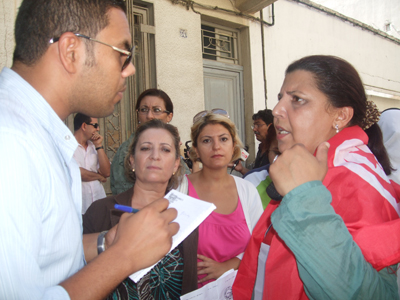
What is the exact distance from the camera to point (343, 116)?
148 cm

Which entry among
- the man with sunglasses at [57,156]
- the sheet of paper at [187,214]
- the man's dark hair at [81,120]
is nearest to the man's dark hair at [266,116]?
the man's dark hair at [81,120]

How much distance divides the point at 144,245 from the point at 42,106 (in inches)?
23.1

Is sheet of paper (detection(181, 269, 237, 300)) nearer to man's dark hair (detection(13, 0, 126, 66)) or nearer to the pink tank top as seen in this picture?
the pink tank top

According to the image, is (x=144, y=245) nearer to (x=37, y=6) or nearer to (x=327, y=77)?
(x=37, y=6)

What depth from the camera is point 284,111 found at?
1.55 m

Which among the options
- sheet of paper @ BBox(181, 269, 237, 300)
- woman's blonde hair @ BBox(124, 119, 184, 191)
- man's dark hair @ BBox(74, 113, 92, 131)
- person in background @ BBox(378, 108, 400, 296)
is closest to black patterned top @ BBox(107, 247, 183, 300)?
sheet of paper @ BBox(181, 269, 237, 300)

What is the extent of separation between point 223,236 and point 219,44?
5.20m

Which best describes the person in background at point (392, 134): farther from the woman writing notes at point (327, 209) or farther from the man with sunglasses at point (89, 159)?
the man with sunglasses at point (89, 159)

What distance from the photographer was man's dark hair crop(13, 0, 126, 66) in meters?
1.01

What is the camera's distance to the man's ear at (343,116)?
1470mm

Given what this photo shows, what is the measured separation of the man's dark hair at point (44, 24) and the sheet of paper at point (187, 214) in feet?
2.52

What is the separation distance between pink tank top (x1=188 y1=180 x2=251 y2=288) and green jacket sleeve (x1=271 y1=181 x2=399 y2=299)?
3.94 feet

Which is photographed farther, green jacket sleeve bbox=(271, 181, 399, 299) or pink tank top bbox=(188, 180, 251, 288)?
pink tank top bbox=(188, 180, 251, 288)

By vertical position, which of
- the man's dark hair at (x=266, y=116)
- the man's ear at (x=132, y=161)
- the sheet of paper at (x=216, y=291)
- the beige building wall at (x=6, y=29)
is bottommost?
the sheet of paper at (x=216, y=291)
